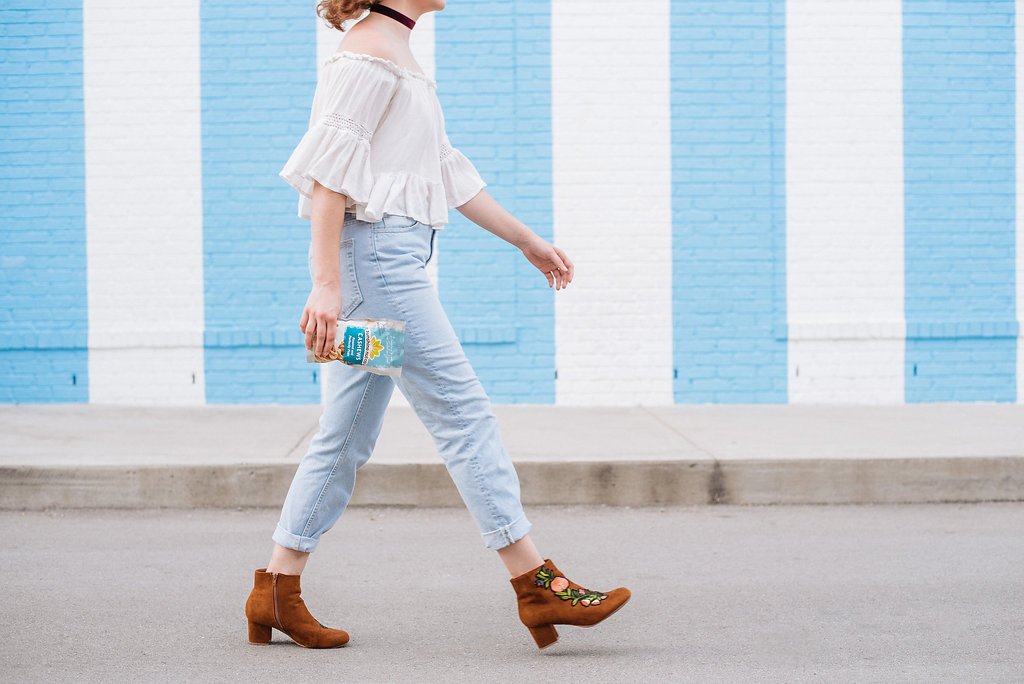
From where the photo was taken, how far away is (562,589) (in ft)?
10.4

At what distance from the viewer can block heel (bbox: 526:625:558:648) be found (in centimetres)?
323

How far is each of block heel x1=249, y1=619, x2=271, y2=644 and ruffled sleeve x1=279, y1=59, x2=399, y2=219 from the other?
1.24 m

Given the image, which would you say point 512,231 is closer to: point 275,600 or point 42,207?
point 275,600

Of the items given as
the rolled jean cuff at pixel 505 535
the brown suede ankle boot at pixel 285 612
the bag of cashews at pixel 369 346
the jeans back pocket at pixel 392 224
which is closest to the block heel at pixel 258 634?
the brown suede ankle boot at pixel 285 612

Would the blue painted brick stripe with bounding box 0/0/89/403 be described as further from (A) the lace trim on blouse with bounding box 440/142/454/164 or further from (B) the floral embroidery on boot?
(B) the floral embroidery on boot

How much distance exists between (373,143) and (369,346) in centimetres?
55

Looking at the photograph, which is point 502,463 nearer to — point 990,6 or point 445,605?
point 445,605

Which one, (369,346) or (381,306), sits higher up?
(381,306)

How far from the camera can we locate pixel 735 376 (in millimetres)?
8516

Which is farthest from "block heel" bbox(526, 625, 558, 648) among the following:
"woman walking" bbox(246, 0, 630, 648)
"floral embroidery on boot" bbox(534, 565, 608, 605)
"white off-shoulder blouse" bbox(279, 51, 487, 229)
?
"white off-shoulder blouse" bbox(279, 51, 487, 229)

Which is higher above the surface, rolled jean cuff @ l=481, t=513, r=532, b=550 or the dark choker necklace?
the dark choker necklace

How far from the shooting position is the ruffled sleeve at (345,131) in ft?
9.87

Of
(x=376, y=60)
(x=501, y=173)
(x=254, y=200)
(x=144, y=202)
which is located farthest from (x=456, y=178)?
(x=144, y=202)

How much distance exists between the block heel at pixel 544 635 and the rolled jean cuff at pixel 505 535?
0.82 feet
